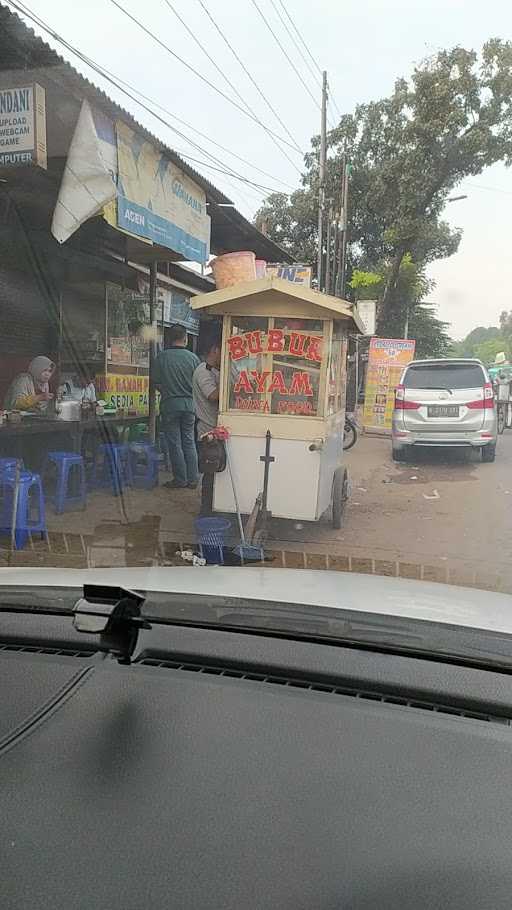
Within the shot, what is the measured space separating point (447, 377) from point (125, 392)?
505cm

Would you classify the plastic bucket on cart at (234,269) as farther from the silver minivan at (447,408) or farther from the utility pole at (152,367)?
the silver minivan at (447,408)

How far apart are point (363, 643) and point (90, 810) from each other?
874 millimetres

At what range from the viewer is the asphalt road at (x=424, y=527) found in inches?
223

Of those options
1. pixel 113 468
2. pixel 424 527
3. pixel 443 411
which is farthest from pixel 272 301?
pixel 443 411

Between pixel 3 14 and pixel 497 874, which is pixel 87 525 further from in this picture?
pixel 497 874

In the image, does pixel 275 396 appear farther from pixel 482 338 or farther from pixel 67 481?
pixel 482 338

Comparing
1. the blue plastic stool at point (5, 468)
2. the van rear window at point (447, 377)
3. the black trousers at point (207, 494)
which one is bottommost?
the black trousers at point (207, 494)

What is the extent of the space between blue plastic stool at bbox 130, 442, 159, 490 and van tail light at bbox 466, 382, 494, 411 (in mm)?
5258

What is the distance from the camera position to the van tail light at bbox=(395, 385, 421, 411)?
11570 millimetres

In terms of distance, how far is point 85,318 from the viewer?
32.1 feet

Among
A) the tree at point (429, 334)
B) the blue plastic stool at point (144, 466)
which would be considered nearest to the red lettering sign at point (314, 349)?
the blue plastic stool at point (144, 466)

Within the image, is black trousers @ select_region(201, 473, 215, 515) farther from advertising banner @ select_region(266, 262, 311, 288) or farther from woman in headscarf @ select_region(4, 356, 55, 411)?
advertising banner @ select_region(266, 262, 311, 288)

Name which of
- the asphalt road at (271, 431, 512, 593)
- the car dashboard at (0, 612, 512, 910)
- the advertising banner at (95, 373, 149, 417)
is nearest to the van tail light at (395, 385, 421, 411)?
Result: the asphalt road at (271, 431, 512, 593)

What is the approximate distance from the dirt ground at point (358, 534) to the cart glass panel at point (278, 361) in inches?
43.8
